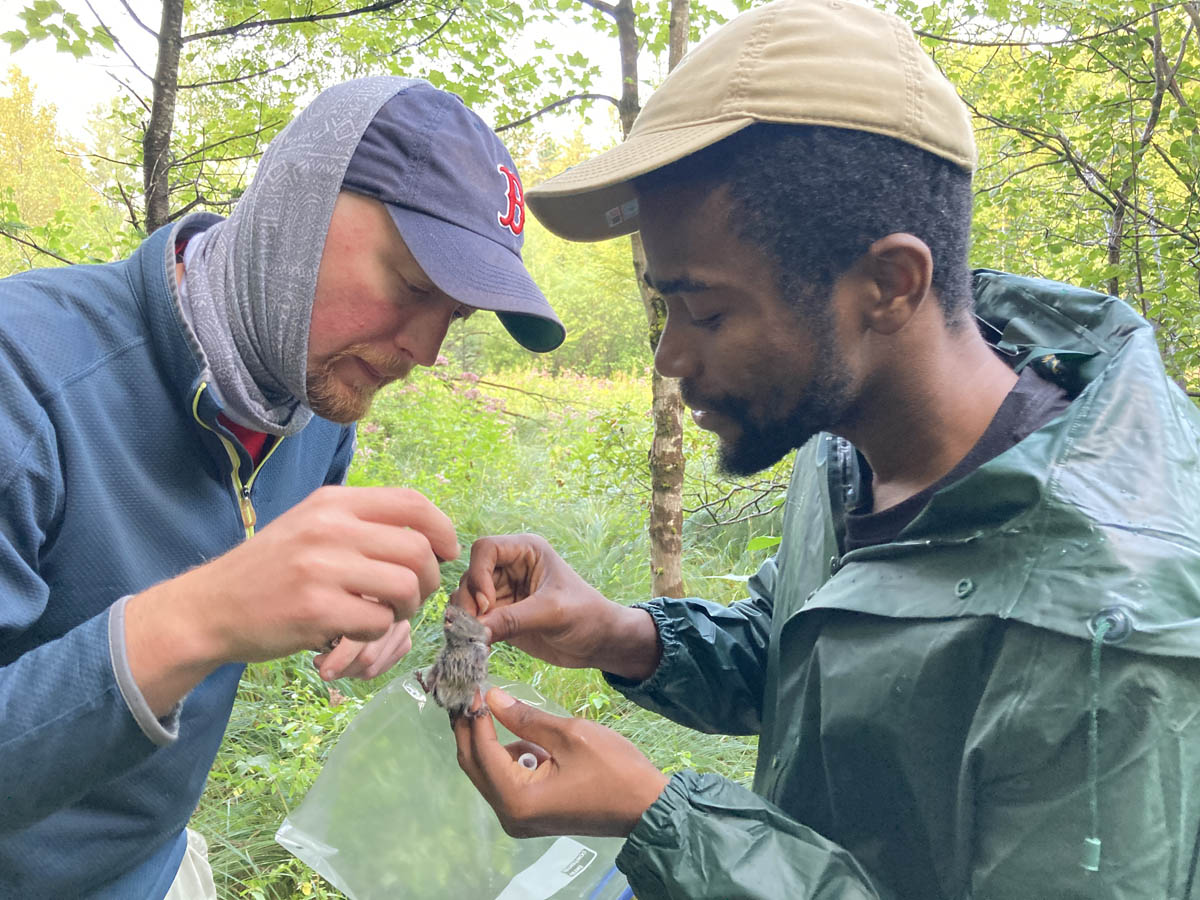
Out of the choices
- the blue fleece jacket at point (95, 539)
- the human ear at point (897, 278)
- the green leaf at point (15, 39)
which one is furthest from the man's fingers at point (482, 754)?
the green leaf at point (15, 39)

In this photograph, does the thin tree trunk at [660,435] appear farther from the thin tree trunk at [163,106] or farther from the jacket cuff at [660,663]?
the thin tree trunk at [163,106]

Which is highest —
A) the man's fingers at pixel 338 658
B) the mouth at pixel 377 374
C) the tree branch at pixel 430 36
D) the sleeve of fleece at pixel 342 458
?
the tree branch at pixel 430 36

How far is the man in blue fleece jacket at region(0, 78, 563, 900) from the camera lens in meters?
1.17

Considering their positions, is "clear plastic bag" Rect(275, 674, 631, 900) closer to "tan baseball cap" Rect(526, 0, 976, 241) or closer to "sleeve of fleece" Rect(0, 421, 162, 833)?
"sleeve of fleece" Rect(0, 421, 162, 833)

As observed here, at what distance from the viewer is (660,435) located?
3617 mm

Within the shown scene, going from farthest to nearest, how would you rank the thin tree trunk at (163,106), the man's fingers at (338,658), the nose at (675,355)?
the thin tree trunk at (163,106) < the nose at (675,355) < the man's fingers at (338,658)

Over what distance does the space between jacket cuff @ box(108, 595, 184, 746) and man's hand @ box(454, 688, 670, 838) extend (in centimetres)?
64

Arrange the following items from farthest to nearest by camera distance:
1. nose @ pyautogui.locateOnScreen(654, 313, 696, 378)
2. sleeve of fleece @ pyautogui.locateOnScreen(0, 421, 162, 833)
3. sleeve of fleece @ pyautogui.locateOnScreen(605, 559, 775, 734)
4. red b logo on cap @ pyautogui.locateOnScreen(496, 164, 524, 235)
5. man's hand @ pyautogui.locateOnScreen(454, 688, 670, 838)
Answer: sleeve of fleece @ pyautogui.locateOnScreen(605, 559, 775, 734) → red b logo on cap @ pyautogui.locateOnScreen(496, 164, 524, 235) → nose @ pyautogui.locateOnScreen(654, 313, 696, 378) → man's hand @ pyautogui.locateOnScreen(454, 688, 670, 838) → sleeve of fleece @ pyautogui.locateOnScreen(0, 421, 162, 833)

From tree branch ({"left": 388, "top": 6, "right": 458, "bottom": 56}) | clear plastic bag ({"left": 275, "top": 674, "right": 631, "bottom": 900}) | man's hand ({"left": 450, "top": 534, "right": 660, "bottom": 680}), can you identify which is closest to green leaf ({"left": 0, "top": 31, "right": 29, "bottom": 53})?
tree branch ({"left": 388, "top": 6, "right": 458, "bottom": 56})

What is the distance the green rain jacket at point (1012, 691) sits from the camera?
1.16 meters

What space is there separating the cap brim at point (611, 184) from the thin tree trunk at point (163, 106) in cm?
181

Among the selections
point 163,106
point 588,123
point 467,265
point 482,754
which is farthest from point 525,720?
point 588,123

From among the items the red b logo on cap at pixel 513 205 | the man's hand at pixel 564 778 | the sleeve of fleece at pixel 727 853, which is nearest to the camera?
the sleeve of fleece at pixel 727 853

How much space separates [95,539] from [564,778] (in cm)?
104
